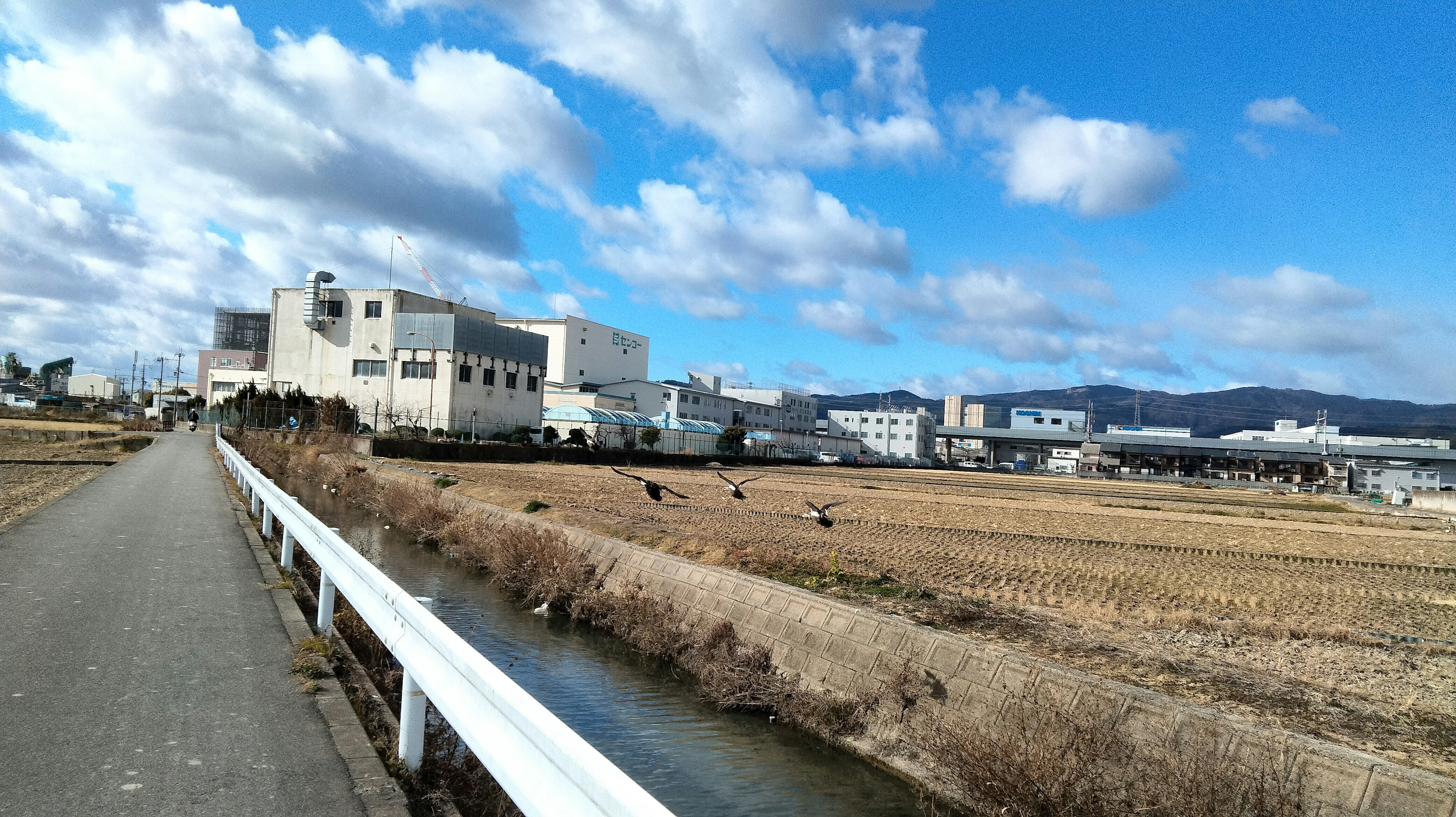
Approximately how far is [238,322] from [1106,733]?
162 metres

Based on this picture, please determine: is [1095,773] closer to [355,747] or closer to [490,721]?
[490,721]

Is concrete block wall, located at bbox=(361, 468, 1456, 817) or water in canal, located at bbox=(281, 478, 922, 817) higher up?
concrete block wall, located at bbox=(361, 468, 1456, 817)

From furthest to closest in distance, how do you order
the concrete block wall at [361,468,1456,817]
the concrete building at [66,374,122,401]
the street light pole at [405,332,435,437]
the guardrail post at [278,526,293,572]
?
the concrete building at [66,374,122,401], the street light pole at [405,332,435,437], the guardrail post at [278,526,293,572], the concrete block wall at [361,468,1456,817]

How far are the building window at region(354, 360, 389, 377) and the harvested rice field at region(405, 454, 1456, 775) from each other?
1543 inches

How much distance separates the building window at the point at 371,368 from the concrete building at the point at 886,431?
88524mm

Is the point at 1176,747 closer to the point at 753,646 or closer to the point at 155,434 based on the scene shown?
the point at 753,646

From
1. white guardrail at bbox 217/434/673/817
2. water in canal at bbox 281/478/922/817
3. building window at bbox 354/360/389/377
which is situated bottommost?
water in canal at bbox 281/478/922/817

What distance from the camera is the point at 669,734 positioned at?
8078 mm

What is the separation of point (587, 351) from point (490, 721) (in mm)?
108190

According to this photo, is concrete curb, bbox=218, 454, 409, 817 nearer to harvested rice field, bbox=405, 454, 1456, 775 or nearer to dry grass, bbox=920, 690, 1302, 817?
dry grass, bbox=920, 690, 1302, 817

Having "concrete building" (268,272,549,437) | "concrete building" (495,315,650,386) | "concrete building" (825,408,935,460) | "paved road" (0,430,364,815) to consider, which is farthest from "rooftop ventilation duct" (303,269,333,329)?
"concrete building" (825,408,935,460)

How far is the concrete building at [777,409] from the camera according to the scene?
129 m

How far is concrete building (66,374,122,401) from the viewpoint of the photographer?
168 meters

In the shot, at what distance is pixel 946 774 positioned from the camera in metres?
6.64
